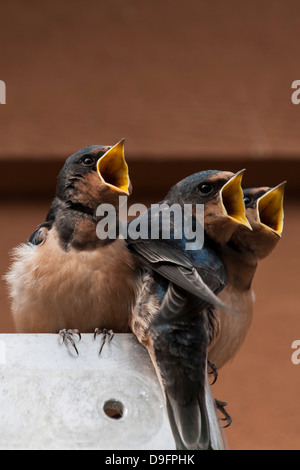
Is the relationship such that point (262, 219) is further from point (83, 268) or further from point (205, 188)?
point (83, 268)

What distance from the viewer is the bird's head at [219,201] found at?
2240 mm

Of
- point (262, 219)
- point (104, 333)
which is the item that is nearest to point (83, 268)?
point (104, 333)

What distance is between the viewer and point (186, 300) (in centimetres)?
197

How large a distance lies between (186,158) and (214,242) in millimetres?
746

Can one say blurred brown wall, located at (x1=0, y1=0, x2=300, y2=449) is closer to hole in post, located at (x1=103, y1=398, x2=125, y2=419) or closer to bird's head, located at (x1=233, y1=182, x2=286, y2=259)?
bird's head, located at (x1=233, y1=182, x2=286, y2=259)

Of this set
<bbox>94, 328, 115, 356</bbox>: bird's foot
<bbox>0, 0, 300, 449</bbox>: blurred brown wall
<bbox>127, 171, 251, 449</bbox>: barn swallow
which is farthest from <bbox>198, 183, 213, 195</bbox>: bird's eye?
<bbox>0, 0, 300, 449</bbox>: blurred brown wall

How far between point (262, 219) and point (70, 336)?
21.4 inches

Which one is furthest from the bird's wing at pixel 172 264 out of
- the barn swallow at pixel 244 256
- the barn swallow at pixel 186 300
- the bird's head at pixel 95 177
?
the barn swallow at pixel 244 256

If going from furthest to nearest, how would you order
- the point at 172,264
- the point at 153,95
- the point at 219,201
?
the point at 153,95
the point at 219,201
the point at 172,264

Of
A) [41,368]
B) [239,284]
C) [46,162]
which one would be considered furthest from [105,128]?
[41,368]

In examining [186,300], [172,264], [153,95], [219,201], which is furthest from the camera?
[153,95]

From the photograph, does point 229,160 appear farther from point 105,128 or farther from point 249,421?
point 249,421

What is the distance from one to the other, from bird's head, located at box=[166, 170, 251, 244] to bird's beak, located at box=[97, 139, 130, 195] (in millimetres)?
139

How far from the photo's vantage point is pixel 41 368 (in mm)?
2020
